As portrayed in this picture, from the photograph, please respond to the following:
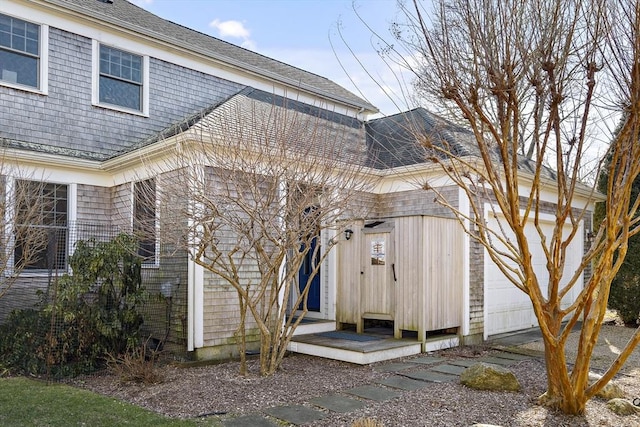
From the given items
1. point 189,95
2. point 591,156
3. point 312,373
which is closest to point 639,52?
point 591,156

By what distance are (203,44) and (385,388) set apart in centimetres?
943

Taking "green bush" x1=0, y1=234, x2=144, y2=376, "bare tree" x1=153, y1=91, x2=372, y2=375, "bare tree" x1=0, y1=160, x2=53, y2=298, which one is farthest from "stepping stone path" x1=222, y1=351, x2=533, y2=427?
"bare tree" x1=0, y1=160, x2=53, y2=298

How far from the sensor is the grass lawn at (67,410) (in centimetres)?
476

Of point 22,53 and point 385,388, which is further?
point 22,53

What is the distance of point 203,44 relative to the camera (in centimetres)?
1218

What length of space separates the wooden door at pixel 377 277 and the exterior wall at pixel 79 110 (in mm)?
A: 5292

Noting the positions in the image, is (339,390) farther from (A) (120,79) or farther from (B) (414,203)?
(A) (120,79)

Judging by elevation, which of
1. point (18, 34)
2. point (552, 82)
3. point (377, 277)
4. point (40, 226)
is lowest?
point (377, 277)

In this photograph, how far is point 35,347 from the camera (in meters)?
7.01

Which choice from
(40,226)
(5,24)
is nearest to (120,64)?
(5,24)

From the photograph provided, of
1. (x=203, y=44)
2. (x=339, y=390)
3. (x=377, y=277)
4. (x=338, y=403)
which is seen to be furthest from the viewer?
(x=203, y=44)

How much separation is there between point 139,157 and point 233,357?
3.61 meters

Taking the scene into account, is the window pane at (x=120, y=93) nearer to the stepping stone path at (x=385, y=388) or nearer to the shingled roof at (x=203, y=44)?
the shingled roof at (x=203, y=44)

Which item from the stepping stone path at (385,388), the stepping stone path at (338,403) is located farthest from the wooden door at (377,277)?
the stepping stone path at (338,403)
